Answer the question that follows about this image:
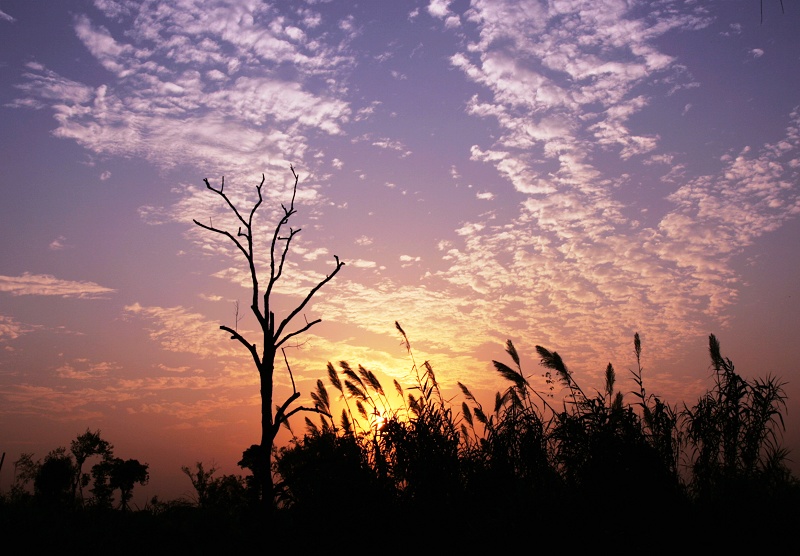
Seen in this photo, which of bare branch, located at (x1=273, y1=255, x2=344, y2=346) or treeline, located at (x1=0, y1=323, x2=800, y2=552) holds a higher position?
bare branch, located at (x1=273, y1=255, x2=344, y2=346)

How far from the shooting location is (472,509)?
25.9ft

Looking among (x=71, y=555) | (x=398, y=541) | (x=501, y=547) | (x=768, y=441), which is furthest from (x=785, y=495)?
(x=71, y=555)

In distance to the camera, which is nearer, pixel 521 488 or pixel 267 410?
pixel 521 488

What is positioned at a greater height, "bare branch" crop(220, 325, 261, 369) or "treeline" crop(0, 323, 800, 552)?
"bare branch" crop(220, 325, 261, 369)

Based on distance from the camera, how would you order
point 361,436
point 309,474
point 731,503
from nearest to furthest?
1. point 731,503
2. point 309,474
3. point 361,436

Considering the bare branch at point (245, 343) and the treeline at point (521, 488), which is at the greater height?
the bare branch at point (245, 343)

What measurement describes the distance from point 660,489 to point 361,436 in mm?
4482

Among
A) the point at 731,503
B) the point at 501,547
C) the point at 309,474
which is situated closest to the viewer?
the point at 501,547

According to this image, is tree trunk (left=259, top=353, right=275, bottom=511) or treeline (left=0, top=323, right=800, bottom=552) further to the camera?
tree trunk (left=259, top=353, right=275, bottom=511)

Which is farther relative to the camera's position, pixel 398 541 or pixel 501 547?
pixel 398 541

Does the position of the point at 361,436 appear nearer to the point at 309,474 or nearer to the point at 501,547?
the point at 309,474

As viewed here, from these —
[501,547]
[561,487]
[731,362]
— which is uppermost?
[731,362]

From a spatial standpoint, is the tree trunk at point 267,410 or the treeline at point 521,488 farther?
the tree trunk at point 267,410

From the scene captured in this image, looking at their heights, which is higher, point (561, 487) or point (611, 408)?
point (611, 408)
